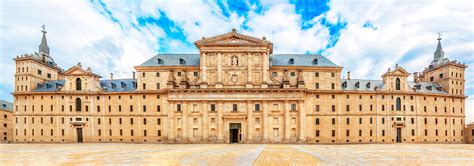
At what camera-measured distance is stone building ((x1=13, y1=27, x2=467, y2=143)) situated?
53000mm

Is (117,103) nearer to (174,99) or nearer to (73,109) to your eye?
(73,109)

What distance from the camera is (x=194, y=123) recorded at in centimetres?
5353

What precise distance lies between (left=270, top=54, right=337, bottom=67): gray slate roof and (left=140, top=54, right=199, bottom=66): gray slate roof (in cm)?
1728

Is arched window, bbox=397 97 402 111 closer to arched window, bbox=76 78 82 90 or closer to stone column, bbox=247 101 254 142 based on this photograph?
stone column, bbox=247 101 254 142

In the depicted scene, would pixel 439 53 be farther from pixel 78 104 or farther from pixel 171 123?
pixel 78 104

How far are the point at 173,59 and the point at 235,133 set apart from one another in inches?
842

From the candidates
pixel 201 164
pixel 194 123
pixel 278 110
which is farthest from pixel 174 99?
pixel 201 164

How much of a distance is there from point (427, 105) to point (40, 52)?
9142cm

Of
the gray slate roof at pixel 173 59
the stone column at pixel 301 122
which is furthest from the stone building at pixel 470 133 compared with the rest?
the gray slate roof at pixel 173 59

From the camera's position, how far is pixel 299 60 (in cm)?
5906

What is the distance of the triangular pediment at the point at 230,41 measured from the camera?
177 feet

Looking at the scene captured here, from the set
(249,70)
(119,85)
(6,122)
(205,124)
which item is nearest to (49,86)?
(119,85)

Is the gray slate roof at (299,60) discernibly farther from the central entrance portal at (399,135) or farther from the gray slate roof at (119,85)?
the gray slate roof at (119,85)

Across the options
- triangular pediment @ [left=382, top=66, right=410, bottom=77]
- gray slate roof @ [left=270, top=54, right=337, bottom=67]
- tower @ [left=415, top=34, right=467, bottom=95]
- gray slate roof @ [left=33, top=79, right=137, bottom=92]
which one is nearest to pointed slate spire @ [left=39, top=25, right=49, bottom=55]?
gray slate roof @ [left=33, top=79, right=137, bottom=92]
